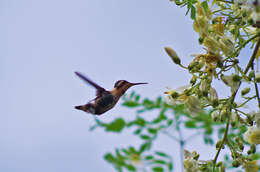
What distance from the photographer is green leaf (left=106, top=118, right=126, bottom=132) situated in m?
1.60

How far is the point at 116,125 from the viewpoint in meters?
1.61

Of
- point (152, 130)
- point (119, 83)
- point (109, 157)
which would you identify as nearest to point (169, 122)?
point (152, 130)

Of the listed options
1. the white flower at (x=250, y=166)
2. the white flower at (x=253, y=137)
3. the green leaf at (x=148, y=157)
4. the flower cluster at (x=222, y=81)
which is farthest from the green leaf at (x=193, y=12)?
the green leaf at (x=148, y=157)

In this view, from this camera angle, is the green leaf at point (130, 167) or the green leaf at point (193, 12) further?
the green leaf at point (193, 12)

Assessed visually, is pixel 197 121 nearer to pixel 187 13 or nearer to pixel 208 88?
pixel 208 88

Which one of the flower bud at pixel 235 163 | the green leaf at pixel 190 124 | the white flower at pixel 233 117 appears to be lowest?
the flower bud at pixel 235 163

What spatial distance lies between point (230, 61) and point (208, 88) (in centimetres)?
15

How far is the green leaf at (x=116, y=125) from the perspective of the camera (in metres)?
1.60

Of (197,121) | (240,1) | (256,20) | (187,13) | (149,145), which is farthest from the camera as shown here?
(187,13)

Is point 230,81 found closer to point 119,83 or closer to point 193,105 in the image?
point 193,105

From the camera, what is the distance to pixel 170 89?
1.94m

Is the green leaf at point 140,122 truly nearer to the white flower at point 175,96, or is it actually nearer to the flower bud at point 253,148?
the white flower at point 175,96

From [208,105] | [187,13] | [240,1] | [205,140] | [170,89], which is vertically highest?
[187,13]

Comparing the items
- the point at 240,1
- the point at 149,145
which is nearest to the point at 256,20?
the point at 240,1
